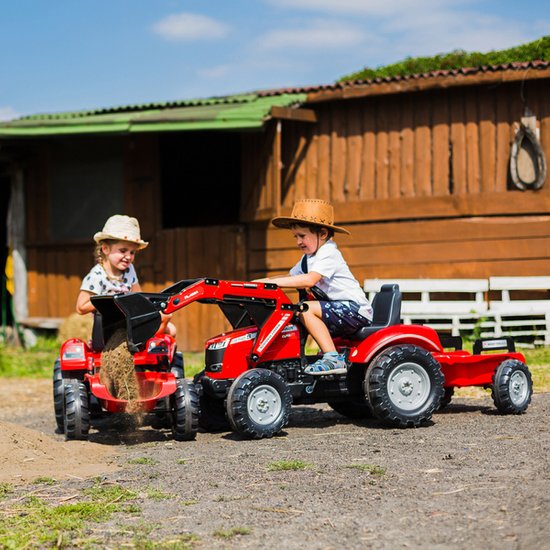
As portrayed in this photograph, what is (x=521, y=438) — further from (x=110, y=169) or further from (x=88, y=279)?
(x=110, y=169)

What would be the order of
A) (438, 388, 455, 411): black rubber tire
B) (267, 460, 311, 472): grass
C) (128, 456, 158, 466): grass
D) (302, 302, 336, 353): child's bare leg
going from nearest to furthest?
1. (267, 460, 311, 472): grass
2. (128, 456, 158, 466): grass
3. (302, 302, 336, 353): child's bare leg
4. (438, 388, 455, 411): black rubber tire

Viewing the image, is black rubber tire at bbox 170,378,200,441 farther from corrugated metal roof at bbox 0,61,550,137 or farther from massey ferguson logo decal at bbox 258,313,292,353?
corrugated metal roof at bbox 0,61,550,137

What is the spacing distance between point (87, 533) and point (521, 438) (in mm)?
3153

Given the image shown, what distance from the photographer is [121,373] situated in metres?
6.61

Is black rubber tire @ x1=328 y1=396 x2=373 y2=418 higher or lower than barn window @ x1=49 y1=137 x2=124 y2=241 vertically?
lower

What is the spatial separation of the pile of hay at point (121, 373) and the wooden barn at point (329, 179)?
21.9ft

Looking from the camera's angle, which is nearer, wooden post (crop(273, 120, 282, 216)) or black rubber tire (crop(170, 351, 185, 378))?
black rubber tire (crop(170, 351, 185, 378))

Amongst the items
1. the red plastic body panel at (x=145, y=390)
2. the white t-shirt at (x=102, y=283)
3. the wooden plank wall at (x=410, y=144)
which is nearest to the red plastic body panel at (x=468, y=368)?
the red plastic body panel at (x=145, y=390)

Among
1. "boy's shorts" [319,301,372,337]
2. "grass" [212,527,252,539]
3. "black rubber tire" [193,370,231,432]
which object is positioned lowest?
"grass" [212,527,252,539]

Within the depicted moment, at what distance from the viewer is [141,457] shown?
19.8ft

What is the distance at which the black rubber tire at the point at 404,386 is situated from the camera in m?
6.82


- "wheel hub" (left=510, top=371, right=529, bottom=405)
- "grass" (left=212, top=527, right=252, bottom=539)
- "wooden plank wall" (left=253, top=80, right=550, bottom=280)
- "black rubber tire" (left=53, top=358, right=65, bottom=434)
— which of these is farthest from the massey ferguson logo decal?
"wooden plank wall" (left=253, top=80, right=550, bottom=280)

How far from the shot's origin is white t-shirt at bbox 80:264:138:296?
7.33 m

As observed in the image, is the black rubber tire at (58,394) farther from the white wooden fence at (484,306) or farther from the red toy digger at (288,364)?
the white wooden fence at (484,306)
